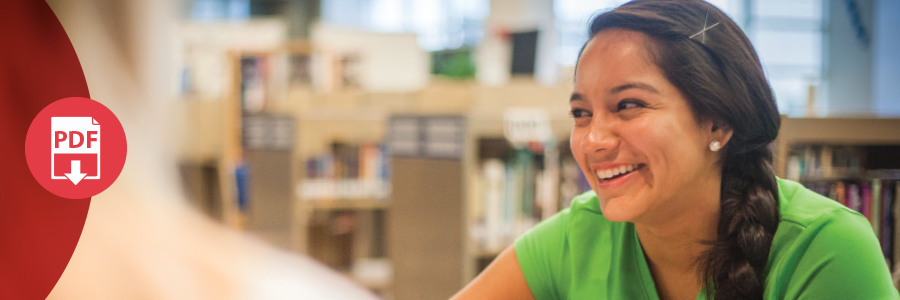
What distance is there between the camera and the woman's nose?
87 centimetres

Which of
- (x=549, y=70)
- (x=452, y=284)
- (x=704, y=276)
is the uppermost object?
(x=549, y=70)

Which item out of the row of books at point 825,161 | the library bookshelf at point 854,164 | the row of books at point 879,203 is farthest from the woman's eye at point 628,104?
the row of books at point 825,161

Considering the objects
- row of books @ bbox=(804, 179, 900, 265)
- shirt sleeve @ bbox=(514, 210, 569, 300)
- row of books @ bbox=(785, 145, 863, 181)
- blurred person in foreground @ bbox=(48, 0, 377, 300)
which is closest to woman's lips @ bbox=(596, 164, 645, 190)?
shirt sleeve @ bbox=(514, 210, 569, 300)

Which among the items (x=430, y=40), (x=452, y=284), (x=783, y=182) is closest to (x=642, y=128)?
(x=783, y=182)

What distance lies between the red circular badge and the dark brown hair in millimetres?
679

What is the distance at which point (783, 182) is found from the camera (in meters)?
1.00

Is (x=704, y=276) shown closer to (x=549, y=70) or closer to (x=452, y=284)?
(x=452, y=284)

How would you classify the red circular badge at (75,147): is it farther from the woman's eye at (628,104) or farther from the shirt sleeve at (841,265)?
the shirt sleeve at (841,265)

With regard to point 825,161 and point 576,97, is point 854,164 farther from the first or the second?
point 576,97

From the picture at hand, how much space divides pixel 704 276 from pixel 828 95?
546cm

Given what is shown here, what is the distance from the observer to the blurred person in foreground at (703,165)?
0.85m

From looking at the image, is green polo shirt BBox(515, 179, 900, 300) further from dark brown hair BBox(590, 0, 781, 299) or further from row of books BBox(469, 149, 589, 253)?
row of books BBox(469, 149, 589, 253)

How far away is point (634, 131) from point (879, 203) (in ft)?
4.29

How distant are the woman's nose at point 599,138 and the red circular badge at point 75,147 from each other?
2.04 feet
